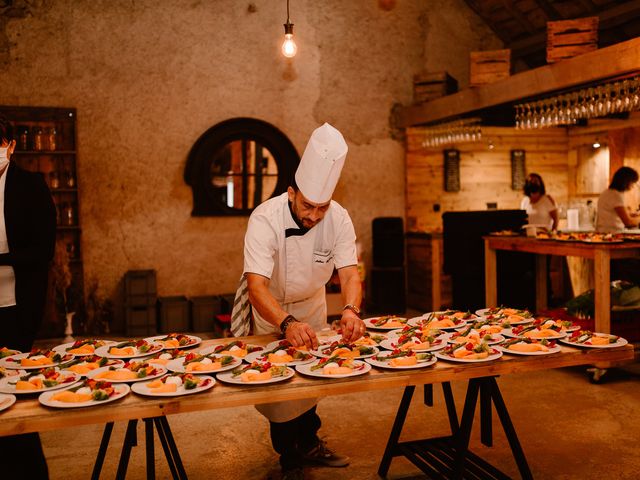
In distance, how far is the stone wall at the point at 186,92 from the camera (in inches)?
278

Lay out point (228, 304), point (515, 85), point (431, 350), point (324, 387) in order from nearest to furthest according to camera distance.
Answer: point (324, 387)
point (431, 350)
point (515, 85)
point (228, 304)

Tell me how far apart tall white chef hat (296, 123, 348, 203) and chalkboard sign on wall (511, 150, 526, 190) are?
6.63 meters

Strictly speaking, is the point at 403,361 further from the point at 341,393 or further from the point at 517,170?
the point at 517,170

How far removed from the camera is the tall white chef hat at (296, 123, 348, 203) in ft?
9.08

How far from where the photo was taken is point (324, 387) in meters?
2.17

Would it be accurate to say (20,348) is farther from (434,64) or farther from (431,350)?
(434,64)

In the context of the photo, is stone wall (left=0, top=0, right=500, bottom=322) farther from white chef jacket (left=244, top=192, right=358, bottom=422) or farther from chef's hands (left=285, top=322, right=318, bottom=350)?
chef's hands (left=285, top=322, right=318, bottom=350)

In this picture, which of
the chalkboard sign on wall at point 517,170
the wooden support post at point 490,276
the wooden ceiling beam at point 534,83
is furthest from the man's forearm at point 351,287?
the chalkboard sign on wall at point 517,170

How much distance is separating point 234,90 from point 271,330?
5.04 metres

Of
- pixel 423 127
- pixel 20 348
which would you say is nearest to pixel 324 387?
pixel 20 348

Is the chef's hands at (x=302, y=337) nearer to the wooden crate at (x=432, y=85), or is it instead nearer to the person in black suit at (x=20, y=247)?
the person in black suit at (x=20, y=247)

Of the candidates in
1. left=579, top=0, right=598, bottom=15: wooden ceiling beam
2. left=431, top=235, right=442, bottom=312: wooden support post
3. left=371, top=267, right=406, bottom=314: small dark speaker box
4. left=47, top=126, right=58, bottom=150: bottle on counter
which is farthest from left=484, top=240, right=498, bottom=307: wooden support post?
left=47, top=126, right=58, bottom=150: bottle on counter

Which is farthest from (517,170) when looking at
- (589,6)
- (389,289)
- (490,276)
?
(490,276)

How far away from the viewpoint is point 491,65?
6.89 meters
